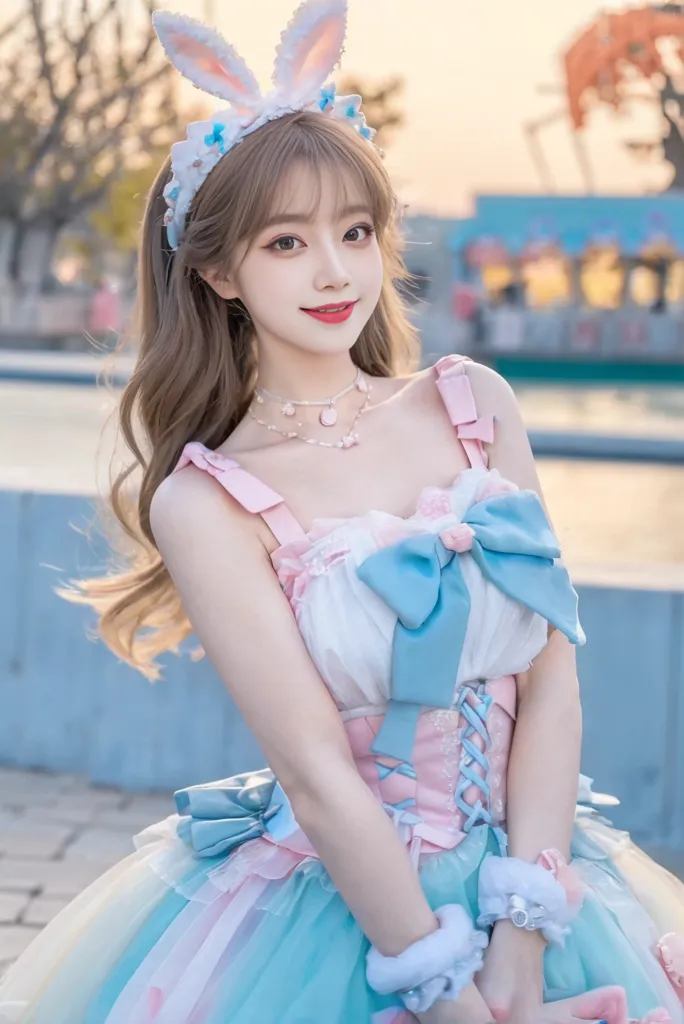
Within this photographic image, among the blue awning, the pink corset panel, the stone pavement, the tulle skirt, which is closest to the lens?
the tulle skirt

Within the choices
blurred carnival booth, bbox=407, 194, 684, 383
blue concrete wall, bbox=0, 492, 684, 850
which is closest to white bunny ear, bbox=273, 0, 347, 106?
blue concrete wall, bbox=0, 492, 684, 850

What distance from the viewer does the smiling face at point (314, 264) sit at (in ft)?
5.99

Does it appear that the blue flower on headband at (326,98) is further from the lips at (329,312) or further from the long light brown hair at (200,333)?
the lips at (329,312)

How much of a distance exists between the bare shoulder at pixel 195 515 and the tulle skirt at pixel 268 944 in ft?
1.52

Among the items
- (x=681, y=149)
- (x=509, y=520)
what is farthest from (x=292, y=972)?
(x=681, y=149)

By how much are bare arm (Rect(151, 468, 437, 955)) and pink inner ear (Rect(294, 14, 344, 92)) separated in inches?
23.9

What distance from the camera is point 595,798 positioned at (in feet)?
6.75

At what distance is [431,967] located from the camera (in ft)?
5.30

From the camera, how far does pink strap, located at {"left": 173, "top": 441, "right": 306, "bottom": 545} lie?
6.06ft

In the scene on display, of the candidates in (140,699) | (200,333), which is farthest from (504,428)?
(140,699)

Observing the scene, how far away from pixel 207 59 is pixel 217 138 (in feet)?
0.40

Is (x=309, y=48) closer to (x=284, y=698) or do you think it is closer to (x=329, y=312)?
(x=329, y=312)

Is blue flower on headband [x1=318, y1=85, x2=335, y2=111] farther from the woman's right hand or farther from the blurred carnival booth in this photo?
the blurred carnival booth

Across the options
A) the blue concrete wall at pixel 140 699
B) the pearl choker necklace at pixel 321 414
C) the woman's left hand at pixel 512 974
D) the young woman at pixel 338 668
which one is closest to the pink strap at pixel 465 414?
the young woman at pixel 338 668
